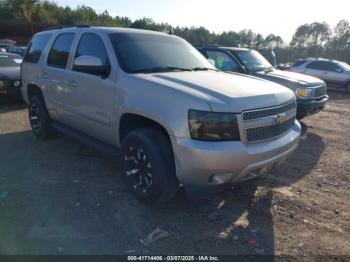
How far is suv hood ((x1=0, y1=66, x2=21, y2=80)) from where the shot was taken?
9.24 metres

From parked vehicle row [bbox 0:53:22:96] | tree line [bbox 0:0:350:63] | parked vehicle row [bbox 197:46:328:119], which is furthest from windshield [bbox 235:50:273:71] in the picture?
tree line [bbox 0:0:350:63]

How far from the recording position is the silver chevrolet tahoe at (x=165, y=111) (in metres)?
3.22

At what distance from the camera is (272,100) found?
3.62 meters

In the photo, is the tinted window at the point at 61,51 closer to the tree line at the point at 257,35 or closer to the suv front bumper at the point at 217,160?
the suv front bumper at the point at 217,160

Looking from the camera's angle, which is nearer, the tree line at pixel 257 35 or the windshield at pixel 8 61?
the windshield at pixel 8 61

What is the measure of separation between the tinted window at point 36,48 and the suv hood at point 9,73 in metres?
3.21

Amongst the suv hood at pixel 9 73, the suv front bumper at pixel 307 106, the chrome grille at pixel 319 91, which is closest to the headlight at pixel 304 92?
the suv front bumper at pixel 307 106

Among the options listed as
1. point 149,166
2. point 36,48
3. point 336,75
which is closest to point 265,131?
point 149,166

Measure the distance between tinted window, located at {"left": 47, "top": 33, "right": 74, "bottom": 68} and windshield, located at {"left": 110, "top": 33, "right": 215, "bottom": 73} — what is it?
1082mm

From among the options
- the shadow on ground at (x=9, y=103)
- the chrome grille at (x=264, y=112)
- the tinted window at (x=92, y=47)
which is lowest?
the shadow on ground at (x=9, y=103)

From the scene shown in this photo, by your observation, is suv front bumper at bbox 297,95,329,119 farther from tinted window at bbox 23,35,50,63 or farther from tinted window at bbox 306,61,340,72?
tinted window at bbox 306,61,340,72

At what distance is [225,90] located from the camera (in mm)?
3504

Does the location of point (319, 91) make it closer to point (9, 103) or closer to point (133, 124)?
point (133, 124)

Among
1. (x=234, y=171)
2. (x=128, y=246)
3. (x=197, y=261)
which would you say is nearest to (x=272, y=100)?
(x=234, y=171)
